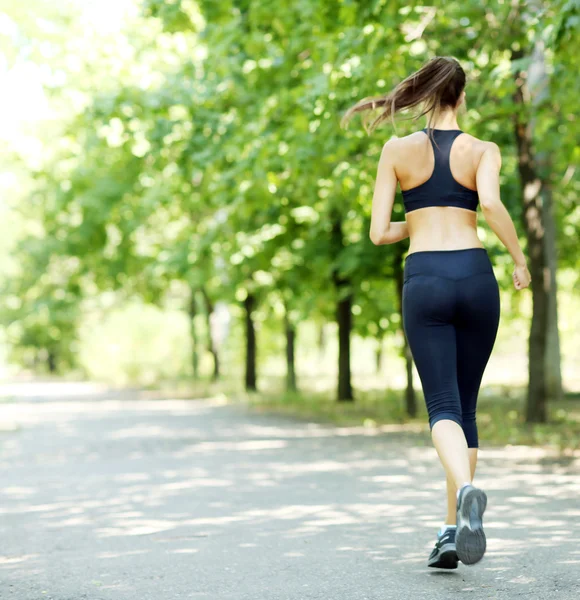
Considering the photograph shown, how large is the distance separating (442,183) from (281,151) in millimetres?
7756

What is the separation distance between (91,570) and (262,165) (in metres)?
7.49

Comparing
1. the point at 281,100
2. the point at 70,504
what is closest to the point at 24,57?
the point at 281,100

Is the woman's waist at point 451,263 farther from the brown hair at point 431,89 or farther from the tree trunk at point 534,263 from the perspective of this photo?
the tree trunk at point 534,263

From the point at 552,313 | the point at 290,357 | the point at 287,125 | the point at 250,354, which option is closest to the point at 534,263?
the point at 287,125

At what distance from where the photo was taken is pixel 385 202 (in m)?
4.66

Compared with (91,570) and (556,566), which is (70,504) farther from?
(556,566)

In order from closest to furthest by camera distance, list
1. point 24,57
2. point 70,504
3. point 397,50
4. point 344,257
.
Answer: point 70,504 < point 397,50 < point 344,257 < point 24,57

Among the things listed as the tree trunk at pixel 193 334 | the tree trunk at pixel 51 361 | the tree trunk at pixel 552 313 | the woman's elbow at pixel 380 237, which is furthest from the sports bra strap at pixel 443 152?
the tree trunk at pixel 51 361

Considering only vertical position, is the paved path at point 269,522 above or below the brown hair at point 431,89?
below

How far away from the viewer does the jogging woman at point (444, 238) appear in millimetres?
4594

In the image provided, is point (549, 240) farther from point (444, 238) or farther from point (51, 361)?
point (51, 361)

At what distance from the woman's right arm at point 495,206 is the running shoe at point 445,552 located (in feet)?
3.67

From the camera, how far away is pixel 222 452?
40.4ft

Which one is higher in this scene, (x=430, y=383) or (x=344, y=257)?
(x=344, y=257)
